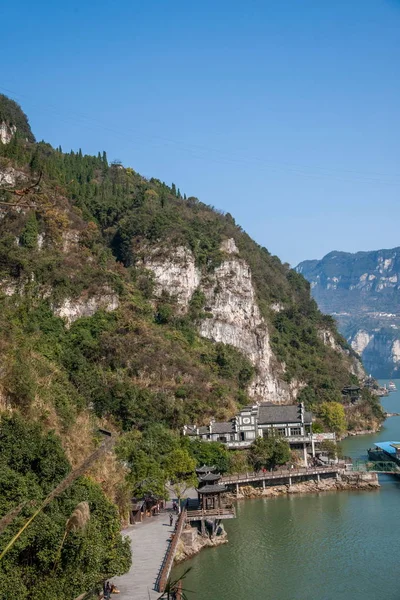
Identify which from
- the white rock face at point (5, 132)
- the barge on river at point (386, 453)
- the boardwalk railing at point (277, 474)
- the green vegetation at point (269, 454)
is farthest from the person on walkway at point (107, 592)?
the white rock face at point (5, 132)

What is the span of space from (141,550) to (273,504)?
1382cm

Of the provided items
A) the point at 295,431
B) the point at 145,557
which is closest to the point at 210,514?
the point at 145,557

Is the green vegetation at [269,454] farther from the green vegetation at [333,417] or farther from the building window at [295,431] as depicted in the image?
the green vegetation at [333,417]

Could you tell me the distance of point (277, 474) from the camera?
39.1m

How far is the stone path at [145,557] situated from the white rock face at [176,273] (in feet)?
113

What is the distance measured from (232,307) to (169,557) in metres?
44.8

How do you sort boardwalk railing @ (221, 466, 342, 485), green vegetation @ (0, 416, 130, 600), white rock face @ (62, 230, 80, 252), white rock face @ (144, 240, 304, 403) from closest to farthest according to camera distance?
1. green vegetation @ (0, 416, 130, 600)
2. boardwalk railing @ (221, 466, 342, 485)
3. white rock face @ (62, 230, 80, 252)
4. white rock face @ (144, 240, 304, 403)

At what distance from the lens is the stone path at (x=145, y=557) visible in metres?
19.8

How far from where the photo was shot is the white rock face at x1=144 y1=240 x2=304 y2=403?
63.5 meters

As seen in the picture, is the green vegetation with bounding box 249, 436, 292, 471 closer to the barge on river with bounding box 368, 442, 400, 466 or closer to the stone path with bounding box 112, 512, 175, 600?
the barge on river with bounding box 368, 442, 400, 466

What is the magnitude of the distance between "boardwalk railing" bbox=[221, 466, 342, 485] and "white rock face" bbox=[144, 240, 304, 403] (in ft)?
72.2

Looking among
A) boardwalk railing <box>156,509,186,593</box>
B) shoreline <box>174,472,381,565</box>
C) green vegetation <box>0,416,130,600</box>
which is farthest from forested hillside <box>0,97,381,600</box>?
shoreline <box>174,472,381,565</box>

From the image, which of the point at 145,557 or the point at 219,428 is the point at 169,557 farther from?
the point at 219,428

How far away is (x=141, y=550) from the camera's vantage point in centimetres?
2398
